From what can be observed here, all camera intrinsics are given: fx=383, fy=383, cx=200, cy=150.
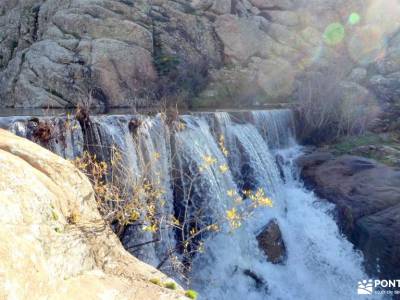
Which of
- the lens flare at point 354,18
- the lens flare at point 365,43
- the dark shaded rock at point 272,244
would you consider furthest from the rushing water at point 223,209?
the lens flare at point 354,18

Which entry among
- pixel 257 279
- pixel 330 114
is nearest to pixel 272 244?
pixel 257 279

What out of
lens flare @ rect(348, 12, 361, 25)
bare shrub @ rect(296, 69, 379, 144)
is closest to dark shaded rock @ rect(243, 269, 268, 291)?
bare shrub @ rect(296, 69, 379, 144)

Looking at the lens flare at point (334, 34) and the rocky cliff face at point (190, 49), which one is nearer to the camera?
the rocky cliff face at point (190, 49)

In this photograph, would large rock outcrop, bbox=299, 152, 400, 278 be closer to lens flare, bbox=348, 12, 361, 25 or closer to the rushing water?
the rushing water

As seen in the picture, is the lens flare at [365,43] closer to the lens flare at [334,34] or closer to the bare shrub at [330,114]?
the lens flare at [334,34]

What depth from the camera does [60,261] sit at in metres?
2.89

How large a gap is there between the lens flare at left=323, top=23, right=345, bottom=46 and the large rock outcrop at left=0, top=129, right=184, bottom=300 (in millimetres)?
24632

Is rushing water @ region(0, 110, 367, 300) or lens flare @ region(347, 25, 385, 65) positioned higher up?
lens flare @ region(347, 25, 385, 65)

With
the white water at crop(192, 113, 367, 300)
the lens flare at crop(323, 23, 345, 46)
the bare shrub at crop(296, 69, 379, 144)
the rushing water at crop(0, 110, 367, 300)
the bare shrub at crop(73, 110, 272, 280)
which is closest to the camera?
the bare shrub at crop(73, 110, 272, 280)

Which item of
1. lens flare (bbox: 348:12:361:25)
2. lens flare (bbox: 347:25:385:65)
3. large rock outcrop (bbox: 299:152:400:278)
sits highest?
lens flare (bbox: 348:12:361:25)

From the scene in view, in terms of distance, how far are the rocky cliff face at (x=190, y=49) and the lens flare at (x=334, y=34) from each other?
7cm

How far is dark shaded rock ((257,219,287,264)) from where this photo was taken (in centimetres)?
908

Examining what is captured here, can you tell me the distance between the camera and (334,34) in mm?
25703

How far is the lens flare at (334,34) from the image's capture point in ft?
83.2
